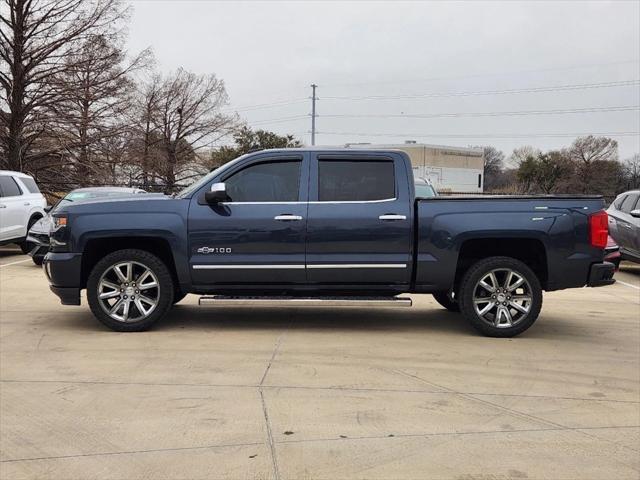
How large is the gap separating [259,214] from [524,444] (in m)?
3.54

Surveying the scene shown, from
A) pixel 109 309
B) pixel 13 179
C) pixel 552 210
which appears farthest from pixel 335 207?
pixel 13 179

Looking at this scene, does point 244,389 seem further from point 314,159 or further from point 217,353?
point 314,159

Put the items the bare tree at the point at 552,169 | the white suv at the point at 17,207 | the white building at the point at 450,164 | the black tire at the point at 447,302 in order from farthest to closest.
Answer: the white building at the point at 450,164 < the bare tree at the point at 552,169 < the white suv at the point at 17,207 < the black tire at the point at 447,302

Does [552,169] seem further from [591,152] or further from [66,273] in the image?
[66,273]

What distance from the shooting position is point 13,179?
1370 centimetres

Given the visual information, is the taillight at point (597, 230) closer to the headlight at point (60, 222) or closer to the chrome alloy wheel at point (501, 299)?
the chrome alloy wheel at point (501, 299)

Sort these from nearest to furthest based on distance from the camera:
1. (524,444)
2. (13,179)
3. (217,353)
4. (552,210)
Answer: (524,444) < (217,353) < (552,210) < (13,179)

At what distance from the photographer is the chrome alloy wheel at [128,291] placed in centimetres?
630

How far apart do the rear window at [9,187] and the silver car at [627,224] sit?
13.2 metres

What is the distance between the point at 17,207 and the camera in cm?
1332

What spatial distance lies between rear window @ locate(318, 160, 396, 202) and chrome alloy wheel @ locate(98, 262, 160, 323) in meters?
2.07

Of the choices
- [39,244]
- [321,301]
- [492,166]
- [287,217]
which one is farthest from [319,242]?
[492,166]

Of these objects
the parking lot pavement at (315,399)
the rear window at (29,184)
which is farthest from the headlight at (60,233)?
the rear window at (29,184)

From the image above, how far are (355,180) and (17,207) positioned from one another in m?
10.0
